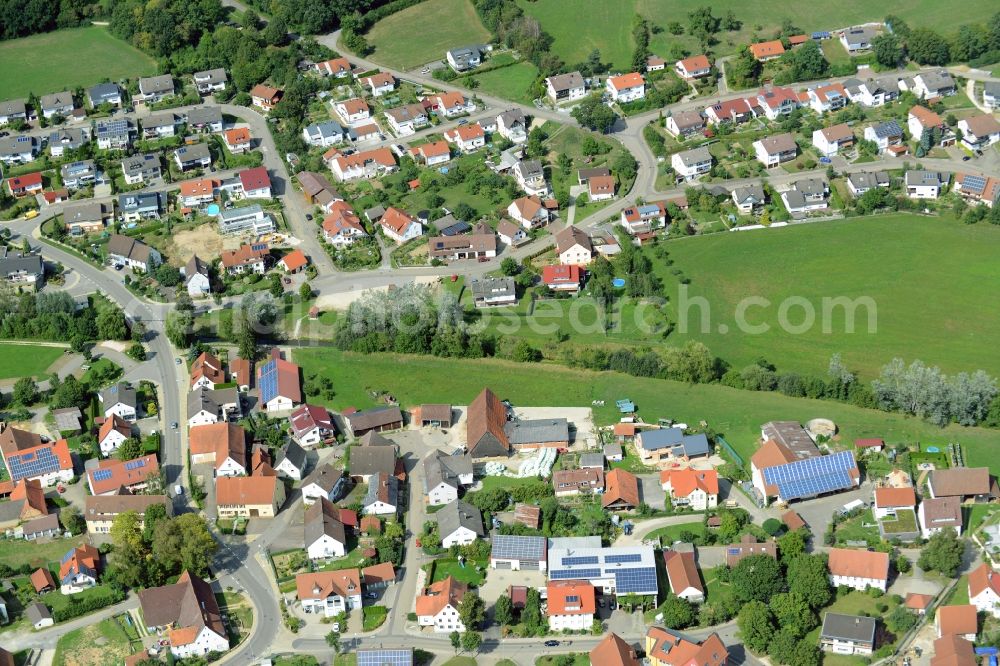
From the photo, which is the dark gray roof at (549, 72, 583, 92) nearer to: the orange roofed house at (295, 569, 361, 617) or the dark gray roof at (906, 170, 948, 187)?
the dark gray roof at (906, 170, 948, 187)

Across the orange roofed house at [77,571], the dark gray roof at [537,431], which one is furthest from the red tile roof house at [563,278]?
the orange roofed house at [77,571]

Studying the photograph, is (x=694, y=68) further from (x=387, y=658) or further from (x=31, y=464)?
(x=387, y=658)

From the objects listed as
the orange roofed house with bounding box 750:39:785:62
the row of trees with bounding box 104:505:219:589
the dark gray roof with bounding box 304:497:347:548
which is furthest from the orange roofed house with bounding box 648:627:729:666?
the orange roofed house with bounding box 750:39:785:62

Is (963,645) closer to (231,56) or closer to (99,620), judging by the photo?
(99,620)

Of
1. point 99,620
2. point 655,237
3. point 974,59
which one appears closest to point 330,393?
point 99,620

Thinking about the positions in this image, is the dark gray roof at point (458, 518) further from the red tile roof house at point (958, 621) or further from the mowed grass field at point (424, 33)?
the mowed grass field at point (424, 33)
